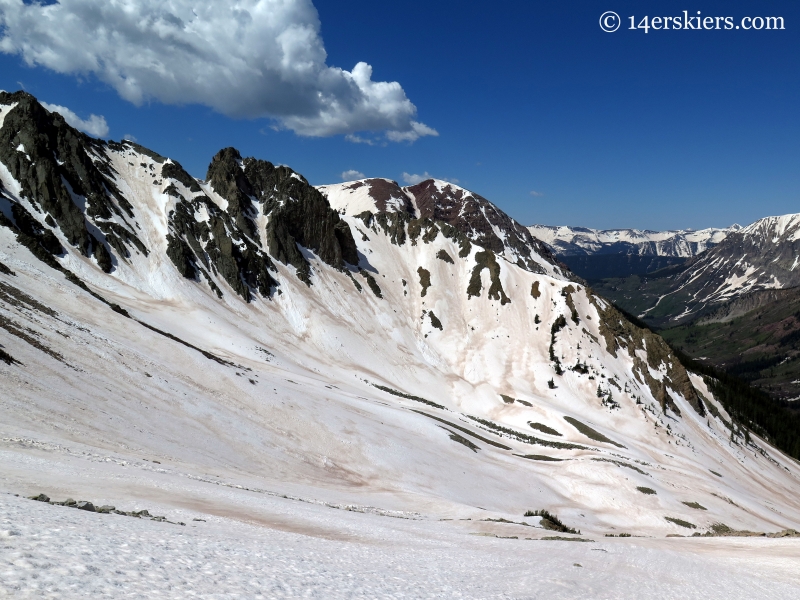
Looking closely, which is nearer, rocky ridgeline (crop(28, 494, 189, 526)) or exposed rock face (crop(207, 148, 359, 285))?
rocky ridgeline (crop(28, 494, 189, 526))

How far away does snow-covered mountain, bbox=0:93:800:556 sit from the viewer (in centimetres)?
2902

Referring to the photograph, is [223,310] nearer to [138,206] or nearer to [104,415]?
[138,206]

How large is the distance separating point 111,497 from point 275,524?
5.51 metres

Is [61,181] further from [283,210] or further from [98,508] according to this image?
[98,508]

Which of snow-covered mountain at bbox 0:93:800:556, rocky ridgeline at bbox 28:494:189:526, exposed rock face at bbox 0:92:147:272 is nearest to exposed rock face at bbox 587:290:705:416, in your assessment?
snow-covered mountain at bbox 0:93:800:556

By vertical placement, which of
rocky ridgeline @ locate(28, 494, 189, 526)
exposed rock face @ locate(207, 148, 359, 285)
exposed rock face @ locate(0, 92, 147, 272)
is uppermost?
exposed rock face @ locate(207, 148, 359, 285)

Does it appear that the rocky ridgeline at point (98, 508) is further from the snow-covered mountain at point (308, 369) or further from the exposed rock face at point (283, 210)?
the exposed rock face at point (283, 210)

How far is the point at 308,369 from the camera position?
270 ft

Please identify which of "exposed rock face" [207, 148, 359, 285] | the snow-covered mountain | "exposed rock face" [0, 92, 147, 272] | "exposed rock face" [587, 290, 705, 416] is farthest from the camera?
"exposed rock face" [207, 148, 359, 285]

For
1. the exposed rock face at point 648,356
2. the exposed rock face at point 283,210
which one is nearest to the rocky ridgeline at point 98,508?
the exposed rock face at point 283,210

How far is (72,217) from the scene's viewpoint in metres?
82.5

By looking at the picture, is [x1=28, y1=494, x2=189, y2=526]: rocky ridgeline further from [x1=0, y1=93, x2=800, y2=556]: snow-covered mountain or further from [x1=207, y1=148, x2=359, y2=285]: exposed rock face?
[x1=207, y1=148, x2=359, y2=285]: exposed rock face

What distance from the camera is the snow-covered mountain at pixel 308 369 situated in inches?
1142

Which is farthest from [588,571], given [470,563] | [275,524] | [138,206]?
[138,206]
